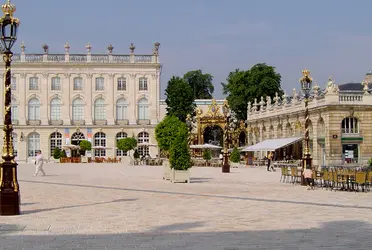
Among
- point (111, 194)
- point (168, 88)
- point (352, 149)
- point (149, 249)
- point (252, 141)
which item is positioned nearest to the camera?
point (149, 249)

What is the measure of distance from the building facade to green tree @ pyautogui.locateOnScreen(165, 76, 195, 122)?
11.5 feet

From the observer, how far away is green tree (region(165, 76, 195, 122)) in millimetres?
69625

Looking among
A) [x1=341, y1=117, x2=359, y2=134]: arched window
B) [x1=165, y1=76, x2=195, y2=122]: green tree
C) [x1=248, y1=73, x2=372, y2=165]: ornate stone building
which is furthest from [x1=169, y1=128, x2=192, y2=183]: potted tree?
[x1=165, y1=76, x2=195, y2=122]: green tree

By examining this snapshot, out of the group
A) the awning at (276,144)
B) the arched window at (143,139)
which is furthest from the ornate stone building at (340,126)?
the arched window at (143,139)

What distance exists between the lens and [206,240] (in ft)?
32.0

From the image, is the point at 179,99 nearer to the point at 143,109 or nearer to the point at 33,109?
the point at 143,109

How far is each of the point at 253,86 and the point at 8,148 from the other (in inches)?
2143

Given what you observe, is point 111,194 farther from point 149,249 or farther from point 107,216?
point 149,249

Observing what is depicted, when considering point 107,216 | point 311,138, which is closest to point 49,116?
point 311,138

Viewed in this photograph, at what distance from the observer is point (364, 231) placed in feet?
34.8

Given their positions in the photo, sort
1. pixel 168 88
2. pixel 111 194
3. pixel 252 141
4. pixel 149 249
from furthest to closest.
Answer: pixel 168 88
pixel 252 141
pixel 111 194
pixel 149 249

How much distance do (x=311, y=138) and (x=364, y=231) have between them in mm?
34375

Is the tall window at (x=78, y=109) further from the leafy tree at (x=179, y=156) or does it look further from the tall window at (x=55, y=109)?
the leafy tree at (x=179, y=156)

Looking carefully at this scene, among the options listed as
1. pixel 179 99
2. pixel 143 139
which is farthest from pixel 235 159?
pixel 143 139
